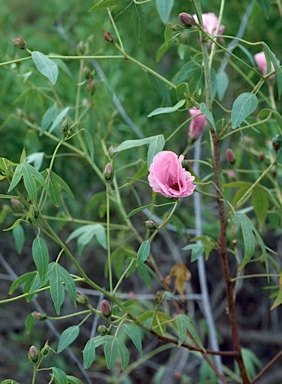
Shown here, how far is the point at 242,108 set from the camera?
0.65 meters

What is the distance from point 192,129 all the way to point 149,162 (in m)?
0.23

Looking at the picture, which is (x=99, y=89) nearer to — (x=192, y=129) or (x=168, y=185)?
(x=192, y=129)

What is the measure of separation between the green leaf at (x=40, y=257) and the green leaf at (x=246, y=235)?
21cm

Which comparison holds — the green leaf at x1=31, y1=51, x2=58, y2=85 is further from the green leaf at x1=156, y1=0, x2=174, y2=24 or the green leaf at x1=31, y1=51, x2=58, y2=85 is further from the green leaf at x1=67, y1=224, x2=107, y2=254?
the green leaf at x1=67, y1=224, x2=107, y2=254

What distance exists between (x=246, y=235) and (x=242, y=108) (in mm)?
135

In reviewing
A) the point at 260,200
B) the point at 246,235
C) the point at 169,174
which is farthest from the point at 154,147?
the point at 260,200

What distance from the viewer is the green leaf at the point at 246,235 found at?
645 mm

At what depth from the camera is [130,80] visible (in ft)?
5.53

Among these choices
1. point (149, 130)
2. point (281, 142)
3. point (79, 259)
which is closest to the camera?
point (281, 142)

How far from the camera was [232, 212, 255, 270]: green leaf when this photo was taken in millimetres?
645

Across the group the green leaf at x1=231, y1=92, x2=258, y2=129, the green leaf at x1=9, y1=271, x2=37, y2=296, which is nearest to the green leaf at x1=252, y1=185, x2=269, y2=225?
the green leaf at x1=231, y1=92, x2=258, y2=129

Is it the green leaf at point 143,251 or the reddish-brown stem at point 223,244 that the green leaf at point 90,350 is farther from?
the reddish-brown stem at point 223,244

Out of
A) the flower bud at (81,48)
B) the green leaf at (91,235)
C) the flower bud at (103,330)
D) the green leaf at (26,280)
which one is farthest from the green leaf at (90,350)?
the flower bud at (81,48)

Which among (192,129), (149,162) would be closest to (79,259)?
(192,129)
